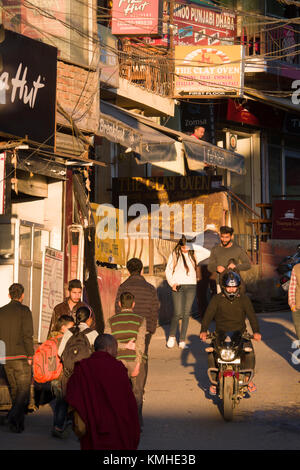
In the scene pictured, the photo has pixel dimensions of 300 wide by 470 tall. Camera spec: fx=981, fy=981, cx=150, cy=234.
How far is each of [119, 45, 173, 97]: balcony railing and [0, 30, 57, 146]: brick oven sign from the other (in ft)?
28.7

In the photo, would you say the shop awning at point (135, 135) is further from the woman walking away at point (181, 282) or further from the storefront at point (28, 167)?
the woman walking away at point (181, 282)

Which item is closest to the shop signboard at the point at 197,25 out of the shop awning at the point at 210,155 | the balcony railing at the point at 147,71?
the balcony railing at the point at 147,71

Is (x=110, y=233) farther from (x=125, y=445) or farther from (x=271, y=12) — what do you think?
(x=271, y=12)

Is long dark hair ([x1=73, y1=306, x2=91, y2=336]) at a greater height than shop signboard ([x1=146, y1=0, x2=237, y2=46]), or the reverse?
shop signboard ([x1=146, y1=0, x2=237, y2=46])

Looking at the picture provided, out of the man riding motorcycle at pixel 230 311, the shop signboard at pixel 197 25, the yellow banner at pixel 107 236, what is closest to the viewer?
the man riding motorcycle at pixel 230 311

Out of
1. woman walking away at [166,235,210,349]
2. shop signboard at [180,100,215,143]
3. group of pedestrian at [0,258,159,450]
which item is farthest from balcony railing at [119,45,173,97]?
group of pedestrian at [0,258,159,450]

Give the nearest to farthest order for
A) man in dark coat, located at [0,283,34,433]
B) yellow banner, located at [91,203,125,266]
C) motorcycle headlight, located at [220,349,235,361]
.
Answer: man in dark coat, located at [0,283,34,433]
motorcycle headlight, located at [220,349,235,361]
yellow banner, located at [91,203,125,266]

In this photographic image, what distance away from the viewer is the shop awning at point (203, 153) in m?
21.2

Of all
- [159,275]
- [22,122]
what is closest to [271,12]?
[159,275]

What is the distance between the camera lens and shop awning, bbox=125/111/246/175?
2119 cm

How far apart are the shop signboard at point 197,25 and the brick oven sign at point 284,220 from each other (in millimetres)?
4603

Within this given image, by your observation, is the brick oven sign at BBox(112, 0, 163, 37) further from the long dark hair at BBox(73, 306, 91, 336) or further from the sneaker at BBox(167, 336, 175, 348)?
the long dark hair at BBox(73, 306, 91, 336)

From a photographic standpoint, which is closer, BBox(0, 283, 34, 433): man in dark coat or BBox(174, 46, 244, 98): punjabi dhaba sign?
BBox(0, 283, 34, 433): man in dark coat

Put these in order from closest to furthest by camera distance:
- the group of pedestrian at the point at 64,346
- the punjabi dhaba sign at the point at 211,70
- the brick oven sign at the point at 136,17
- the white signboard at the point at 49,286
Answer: the group of pedestrian at the point at 64,346, the white signboard at the point at 49,286, the brick oven sign at the point at 136,17, the punjabi dhaba sign at the point at 211,70
